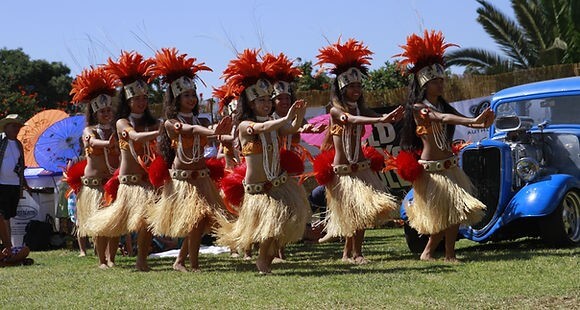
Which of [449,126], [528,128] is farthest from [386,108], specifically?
[449,126]

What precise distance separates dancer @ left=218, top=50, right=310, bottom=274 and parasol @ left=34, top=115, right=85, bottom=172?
15.8 feet

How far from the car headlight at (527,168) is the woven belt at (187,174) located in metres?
2.90

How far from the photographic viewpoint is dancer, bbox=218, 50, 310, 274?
291 inches

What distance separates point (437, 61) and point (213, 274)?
260 cm

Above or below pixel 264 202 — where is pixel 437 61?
above

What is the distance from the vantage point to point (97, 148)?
9375mm

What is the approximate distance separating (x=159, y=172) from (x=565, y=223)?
3.64 metres

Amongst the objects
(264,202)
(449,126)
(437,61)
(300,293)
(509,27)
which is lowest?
(300,293)

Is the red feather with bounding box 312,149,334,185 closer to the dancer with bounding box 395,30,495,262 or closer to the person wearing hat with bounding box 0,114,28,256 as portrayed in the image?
the dancer with bounding box 395,30,495,262

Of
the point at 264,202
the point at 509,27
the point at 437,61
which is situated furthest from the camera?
the point at 509,27

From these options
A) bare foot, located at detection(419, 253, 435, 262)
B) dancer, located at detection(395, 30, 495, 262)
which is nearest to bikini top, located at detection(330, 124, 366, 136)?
dancer, located at detection(395, 30, 495, 262)

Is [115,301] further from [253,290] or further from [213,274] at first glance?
[213,274]


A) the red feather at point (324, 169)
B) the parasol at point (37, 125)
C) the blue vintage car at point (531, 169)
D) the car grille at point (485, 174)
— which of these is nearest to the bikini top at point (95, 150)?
the red feather at point (324, 169)

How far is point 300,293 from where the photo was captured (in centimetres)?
637
